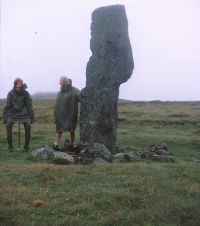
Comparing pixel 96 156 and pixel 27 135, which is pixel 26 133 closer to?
pixel 27 135

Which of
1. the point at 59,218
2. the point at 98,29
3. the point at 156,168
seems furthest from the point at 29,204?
the point at 98,29

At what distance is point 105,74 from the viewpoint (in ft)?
69.5

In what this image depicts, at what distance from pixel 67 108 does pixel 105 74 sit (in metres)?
1.92

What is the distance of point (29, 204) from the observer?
10859mm

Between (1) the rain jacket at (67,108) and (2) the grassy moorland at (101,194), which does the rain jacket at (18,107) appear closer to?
(1) the rain jacket at (67,108)

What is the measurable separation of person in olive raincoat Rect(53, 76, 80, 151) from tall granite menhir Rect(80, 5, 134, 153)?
12.9 inches

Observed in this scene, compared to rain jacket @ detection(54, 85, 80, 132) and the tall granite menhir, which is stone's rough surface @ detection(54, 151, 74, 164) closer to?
the tall granite menhir

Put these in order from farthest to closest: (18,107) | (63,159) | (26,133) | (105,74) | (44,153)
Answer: (105,74), (18,107), (26,133), (44,153), (63,159)

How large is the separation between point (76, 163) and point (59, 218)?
6.45 m

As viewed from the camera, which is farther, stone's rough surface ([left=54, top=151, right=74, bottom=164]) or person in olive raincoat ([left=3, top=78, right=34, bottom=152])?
person in olive raincoat ([left=3, top=78, right=34, bottom=152])

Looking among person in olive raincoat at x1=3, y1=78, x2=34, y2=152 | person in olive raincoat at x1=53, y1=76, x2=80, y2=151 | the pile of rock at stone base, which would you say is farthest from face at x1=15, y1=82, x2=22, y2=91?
the pile of rock at stone base

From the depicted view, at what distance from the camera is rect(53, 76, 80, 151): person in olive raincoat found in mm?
20969

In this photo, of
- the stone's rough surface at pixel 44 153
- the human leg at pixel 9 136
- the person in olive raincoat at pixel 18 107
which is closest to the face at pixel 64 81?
the person in olive raincoat at pixel 18 107

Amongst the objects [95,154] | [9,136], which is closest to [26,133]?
[9,136]
